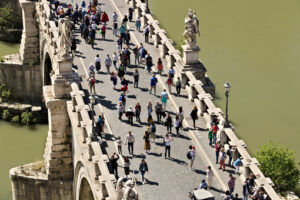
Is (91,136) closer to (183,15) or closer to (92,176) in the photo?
(92,176)

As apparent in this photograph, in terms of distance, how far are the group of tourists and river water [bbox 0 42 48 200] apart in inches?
406

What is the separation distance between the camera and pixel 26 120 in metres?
68.9

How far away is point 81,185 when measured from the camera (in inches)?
1929

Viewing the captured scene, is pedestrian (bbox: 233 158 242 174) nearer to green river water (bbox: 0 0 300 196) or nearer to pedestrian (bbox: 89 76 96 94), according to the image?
pedestrian (bbox: 89 76 96 94)

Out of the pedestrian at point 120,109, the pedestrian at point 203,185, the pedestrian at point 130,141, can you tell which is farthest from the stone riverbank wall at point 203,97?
the pedestrian at point 130,141

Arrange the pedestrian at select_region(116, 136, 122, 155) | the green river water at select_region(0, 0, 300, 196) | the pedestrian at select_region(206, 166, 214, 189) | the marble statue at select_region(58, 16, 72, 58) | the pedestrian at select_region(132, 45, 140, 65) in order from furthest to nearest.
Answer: the green river water at select_region(0, 0, 300, 196) < the pedestrian at select_region(132, 45, 140, 65) < the marble statue at select_region(58, 16, 72, 58) < the pedestrian at select_region(116, 136, 122, 155) < the pedestrian at select_region(206, 166, 214, 189)

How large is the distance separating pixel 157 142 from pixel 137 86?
279 inches

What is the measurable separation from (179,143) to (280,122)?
19.8 meters

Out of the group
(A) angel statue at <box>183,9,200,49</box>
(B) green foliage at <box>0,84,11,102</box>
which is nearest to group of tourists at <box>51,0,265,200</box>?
(A) angel statue at <box>183,9,200,49</box>

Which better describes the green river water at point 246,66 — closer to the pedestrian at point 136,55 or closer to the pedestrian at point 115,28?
the pedestrian at point 115,28

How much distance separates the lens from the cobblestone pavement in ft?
140

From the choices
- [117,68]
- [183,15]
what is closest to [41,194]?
[117,68]

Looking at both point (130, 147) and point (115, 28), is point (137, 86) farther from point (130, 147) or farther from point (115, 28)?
point (115, 28)

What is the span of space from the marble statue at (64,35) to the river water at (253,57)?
58.0ft
